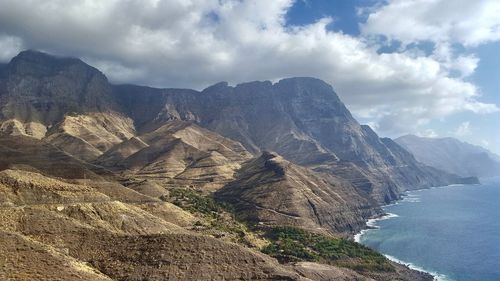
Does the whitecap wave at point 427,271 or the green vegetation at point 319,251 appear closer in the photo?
the green vegetation at point 319,251

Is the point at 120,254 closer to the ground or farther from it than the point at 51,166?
closer to the ground

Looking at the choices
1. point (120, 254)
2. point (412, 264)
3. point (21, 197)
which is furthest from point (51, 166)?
point (412, 264)

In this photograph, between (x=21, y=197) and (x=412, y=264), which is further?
(x=412, y=264)

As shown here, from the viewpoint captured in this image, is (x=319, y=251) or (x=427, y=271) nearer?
(x=319, y=251)

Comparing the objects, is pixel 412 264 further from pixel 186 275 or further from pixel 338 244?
pixel 186 275

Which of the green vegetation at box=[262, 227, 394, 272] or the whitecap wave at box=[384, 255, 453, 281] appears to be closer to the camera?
the green vegetation at box=[262, 227, 394, 272]

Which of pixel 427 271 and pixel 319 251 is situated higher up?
pixel 319 251

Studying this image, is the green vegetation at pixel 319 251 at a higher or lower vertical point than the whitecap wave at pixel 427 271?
higher

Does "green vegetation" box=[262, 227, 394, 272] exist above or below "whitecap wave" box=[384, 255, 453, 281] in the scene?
above
